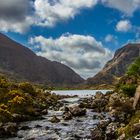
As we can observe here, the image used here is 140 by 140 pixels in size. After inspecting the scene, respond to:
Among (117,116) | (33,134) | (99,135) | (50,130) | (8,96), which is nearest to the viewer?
(99,135)

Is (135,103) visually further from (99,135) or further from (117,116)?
(99,135)

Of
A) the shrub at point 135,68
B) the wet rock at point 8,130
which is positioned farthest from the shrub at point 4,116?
the shrub at point 135,68

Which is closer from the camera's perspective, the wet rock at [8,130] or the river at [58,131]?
the river at [58,131]

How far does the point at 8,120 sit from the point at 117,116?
818 inches

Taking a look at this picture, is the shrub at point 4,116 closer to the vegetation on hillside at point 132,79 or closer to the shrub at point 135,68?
the vegetation on hillside at point 132,79

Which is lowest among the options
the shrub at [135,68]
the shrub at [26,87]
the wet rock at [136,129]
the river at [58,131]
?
the river at [58,131]

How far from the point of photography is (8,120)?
65500 millimetres

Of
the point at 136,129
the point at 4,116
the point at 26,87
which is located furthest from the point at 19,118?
the point at 26,87

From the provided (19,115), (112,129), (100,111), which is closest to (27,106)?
(19,115)

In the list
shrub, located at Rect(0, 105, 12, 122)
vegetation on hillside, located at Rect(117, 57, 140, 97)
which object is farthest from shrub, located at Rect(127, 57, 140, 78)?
shrub, located at Rect(0, 105, 12, 122)

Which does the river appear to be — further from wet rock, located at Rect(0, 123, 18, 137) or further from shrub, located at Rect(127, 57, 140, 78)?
shrub, located at Rect(127, 57, 140, 78)

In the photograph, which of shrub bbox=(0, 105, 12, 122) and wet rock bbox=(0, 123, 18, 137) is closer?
wet rock bbox=(0, 123, 18, 137)

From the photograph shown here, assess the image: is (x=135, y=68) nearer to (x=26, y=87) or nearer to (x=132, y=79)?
(x=132, y=79)

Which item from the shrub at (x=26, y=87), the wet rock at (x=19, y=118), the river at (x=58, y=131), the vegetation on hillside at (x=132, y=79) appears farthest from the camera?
the shrub at (x=26, y=87)
